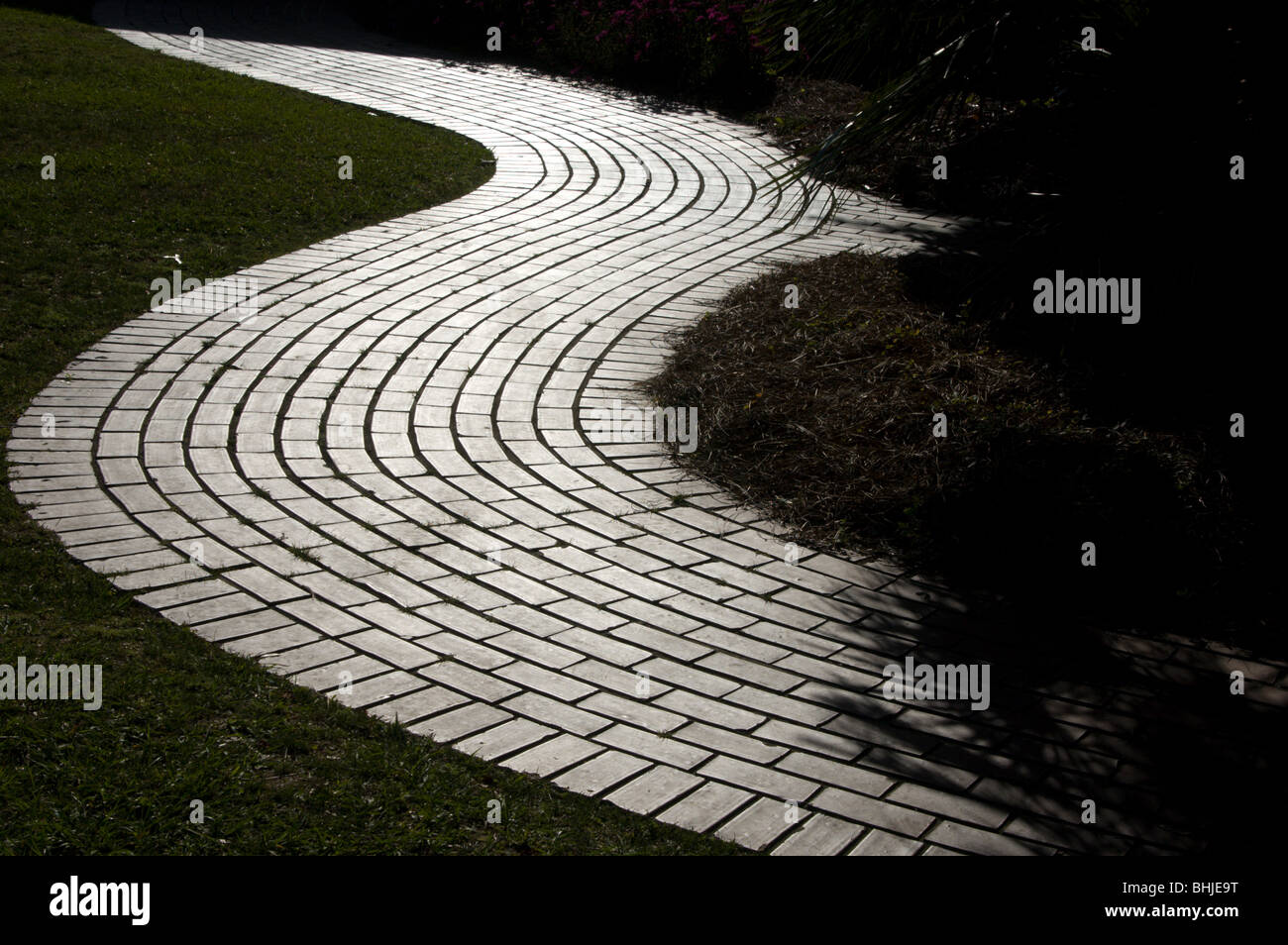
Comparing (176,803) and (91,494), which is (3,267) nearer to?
(91,494)

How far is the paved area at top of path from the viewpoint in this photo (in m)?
3.45

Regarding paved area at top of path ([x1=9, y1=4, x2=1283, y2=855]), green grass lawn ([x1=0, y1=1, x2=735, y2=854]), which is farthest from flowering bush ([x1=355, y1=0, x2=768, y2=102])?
green grass lawn ([x1=0, y1=1, x2=735, y2=854])

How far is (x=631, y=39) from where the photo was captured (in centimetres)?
1474

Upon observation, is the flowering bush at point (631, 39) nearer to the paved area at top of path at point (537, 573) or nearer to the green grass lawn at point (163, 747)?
the paved area at top of path at point (537, 573)

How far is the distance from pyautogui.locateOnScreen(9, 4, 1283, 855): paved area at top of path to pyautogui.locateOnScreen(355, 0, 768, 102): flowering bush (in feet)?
22.3

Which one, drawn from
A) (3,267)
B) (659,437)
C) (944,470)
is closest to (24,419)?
(3,267)

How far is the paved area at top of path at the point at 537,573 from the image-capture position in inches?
136

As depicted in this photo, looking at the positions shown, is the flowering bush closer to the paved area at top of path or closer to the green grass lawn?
the paved area at top of path

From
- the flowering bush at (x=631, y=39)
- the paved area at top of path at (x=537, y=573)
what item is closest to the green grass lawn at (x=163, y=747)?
the paved area at top of path at (x=537, y=573)

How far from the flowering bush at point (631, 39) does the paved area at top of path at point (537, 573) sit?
6.80 metres

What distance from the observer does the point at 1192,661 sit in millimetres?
4184

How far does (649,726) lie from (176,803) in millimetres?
1432

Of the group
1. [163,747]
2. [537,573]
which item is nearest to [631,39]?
[537,573]
